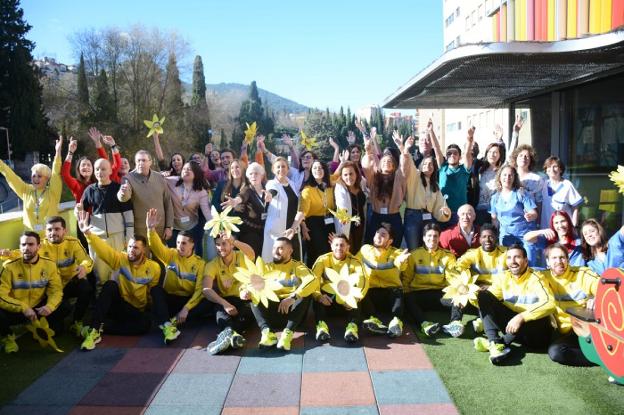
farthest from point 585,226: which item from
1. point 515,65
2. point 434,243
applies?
point 515,65

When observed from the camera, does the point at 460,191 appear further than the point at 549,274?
Yes

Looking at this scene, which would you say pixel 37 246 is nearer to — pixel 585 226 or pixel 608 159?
pixel 585 226

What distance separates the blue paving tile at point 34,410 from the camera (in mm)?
3607

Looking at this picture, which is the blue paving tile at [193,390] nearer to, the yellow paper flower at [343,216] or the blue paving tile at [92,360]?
the blue paving tile at [92,360]

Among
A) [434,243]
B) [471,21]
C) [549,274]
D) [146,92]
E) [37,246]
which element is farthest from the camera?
[146,92]

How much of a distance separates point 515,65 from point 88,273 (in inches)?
214

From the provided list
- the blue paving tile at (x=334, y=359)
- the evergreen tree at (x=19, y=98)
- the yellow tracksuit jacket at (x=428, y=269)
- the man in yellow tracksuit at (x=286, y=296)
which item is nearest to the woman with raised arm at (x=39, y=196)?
the man in yellow tracksuit at (x=286, y=296)

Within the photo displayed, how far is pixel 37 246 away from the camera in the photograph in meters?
5.11

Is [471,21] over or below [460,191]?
over

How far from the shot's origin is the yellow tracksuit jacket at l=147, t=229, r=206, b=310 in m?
5.47

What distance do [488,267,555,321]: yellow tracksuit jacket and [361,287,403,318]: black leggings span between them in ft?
3.04

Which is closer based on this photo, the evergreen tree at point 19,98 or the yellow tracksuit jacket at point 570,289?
the yellow tracksuit jacket at point 570,289

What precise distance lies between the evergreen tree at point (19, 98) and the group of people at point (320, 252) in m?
32.1

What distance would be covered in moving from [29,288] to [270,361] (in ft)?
8.19
